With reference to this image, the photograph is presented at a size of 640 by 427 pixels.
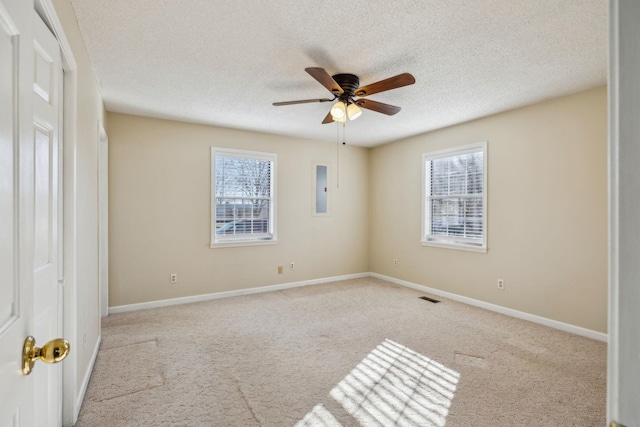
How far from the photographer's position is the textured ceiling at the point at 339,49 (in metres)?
2.05

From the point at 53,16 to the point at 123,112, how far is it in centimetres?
285

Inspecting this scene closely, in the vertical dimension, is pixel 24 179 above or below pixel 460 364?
above

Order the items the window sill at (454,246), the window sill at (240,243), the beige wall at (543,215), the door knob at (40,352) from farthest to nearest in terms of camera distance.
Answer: the window sill at (240,243)
the window sill at (454,246)
the beige wall at (543,215)
the door knob at (40,352)

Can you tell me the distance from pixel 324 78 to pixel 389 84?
0.53 meters

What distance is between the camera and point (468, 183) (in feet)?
15.1

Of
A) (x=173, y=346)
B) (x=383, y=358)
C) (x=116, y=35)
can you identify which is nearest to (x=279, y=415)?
(x=383, y=358)

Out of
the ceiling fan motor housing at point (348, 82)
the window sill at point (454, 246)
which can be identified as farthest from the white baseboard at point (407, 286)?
the ceiling fan motor housing at point (348, 82)

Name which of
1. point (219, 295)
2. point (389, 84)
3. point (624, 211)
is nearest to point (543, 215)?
point (389, 84)

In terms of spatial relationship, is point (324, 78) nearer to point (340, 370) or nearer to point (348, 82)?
point (348, 82)

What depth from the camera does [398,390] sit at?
2.41 m

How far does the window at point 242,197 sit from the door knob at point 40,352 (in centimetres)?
405

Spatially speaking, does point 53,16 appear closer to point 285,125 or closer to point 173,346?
point 173,346

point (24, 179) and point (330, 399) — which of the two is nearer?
point (24, 179)

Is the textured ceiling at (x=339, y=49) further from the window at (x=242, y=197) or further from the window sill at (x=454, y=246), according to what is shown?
the window sill at (x=454, y=246)
